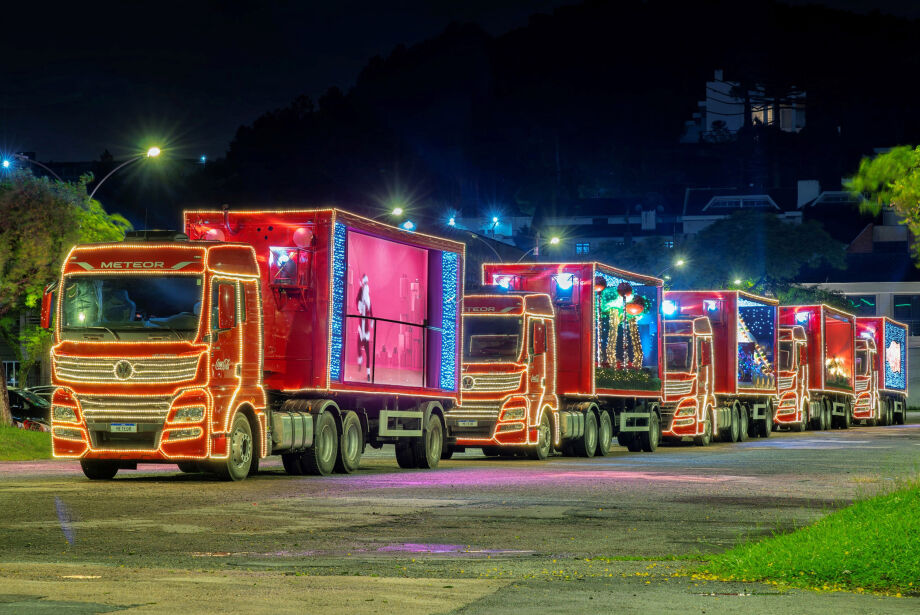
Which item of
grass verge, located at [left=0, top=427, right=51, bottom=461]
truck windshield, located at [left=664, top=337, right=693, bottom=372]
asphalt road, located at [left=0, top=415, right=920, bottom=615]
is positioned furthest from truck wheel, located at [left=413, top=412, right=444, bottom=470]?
truck windshield, located at [left=664, top=337, right=693, bottom=372]

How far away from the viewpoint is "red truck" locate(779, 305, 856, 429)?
182 feet

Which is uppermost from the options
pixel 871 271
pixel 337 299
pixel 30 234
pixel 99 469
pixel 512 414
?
pixel 871 271

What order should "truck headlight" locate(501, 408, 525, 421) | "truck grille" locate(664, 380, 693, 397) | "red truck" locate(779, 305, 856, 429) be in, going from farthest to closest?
"red truck" locate(779, 305, 856, 429) → "truck grille" locate(664, 380, 693, 397) → "truck headlight" locate(501, 408, 525, 421)

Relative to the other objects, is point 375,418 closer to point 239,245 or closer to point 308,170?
point 239,245

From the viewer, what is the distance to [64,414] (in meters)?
21.5

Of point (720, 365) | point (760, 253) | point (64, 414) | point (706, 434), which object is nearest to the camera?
point (64, 414)

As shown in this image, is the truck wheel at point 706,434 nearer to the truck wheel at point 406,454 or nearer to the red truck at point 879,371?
the truck wheel at point 406,454

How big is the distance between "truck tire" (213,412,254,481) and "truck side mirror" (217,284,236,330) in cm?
133

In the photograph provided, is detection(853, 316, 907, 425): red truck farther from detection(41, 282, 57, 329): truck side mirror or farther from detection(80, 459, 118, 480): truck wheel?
detection(41, 282, 57, 329): truck side mirror

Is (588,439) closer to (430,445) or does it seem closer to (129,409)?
(430,445)

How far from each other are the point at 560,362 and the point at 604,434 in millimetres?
2192

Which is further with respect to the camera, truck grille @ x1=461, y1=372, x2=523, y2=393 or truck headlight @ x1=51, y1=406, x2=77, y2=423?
truck grille @ x1=461, y1=372, x2=523, y2=393

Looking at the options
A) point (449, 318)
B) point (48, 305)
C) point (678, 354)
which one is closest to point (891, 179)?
point (48, 305)

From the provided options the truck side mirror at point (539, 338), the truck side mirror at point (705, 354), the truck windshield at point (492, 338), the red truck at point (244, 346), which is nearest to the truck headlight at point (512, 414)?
the truck windshield at point (492, 338)
